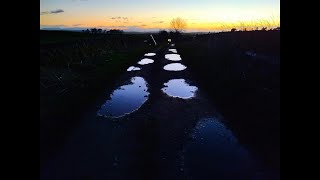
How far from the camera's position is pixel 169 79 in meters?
21.5

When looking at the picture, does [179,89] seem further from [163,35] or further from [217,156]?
[163,35]

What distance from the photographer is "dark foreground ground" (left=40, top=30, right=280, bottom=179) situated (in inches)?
272

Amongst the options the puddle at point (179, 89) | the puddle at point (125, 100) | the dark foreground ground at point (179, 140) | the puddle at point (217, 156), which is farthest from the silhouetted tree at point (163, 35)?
the puddle at point (217, 156)

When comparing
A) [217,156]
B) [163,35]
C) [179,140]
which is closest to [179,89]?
[179,140]

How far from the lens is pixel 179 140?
8914 mm

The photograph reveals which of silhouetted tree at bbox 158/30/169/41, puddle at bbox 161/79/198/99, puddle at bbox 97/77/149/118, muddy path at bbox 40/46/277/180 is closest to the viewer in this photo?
muddy path at bbox 40/46/277/180

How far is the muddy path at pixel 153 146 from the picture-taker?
6812mm

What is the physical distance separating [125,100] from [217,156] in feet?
24.6

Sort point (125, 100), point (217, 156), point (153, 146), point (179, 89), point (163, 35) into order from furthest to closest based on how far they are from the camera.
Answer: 1. point (163, 35)
2. point (179, 89)
3. point (125, 100)
4. point (153, 146)
5. point (217, 156)

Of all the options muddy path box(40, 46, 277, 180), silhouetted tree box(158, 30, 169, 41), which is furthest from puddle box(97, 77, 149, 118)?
silhouetted tree box(158, 30, 169, 41)

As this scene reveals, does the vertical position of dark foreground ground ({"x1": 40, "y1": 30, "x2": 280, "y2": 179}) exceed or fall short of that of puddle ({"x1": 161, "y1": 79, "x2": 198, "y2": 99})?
it falls short

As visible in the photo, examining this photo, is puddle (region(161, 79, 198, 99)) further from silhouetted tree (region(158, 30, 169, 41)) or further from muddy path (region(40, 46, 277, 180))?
silhouetted tree (region(158, 30, 169, 41))
